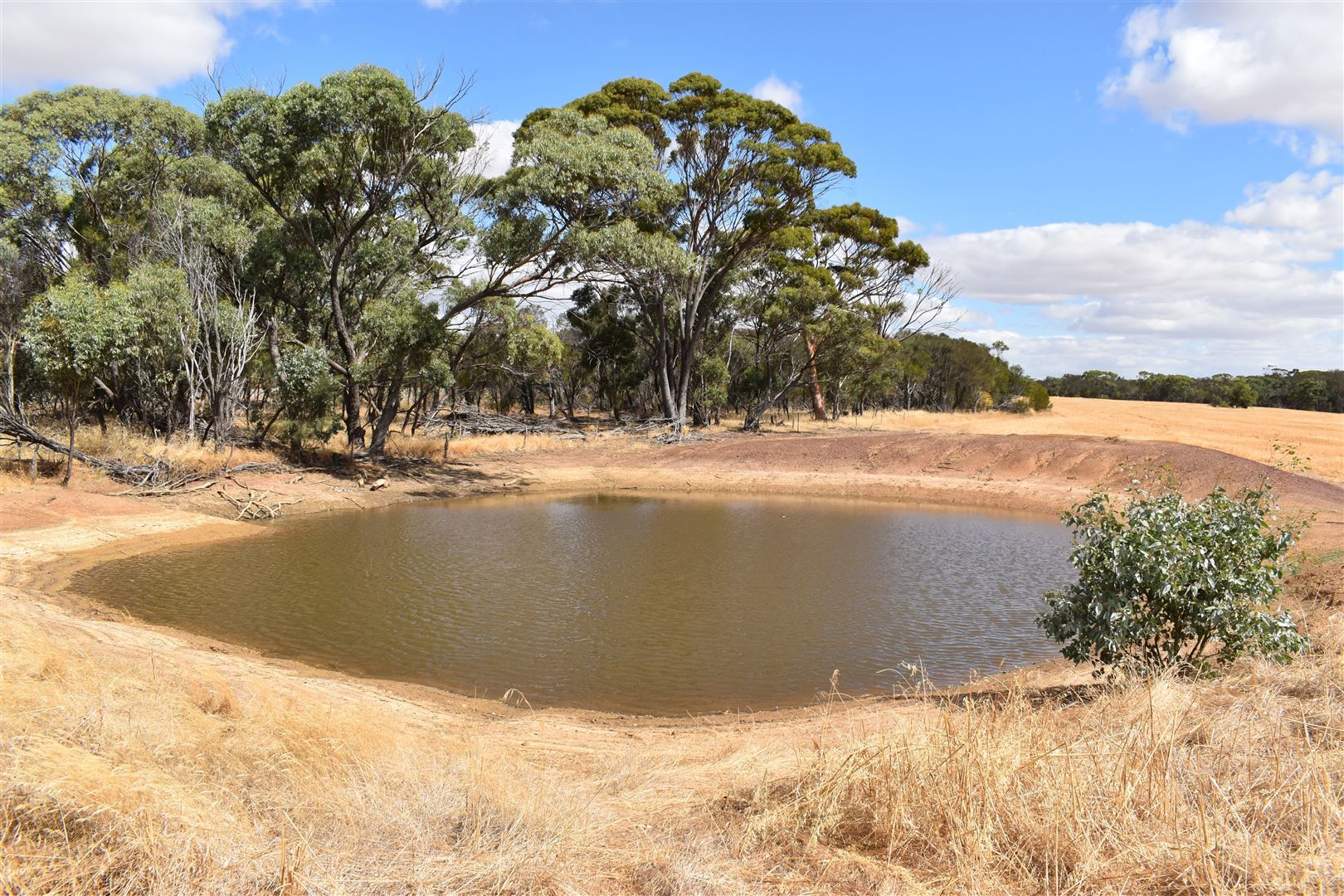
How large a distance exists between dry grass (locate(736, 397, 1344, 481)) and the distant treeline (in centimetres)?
2127

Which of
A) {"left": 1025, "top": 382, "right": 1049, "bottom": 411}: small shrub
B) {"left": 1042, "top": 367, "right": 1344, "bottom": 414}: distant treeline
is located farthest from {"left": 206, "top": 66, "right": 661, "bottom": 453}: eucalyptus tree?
{"left": 1042, "top": 367, "right": 1344, "bottom": 414}: distant treeline

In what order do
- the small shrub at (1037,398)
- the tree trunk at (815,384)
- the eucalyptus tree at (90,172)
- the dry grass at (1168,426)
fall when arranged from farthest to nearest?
the small shrub at (1037,398) < the tree trunk at (815,384) < the dry grass at (1168,426) < the eucalyptus tree at (90,172)

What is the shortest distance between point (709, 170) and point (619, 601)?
89.0 feet

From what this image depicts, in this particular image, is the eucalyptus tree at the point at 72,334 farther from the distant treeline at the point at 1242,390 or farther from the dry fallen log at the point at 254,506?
the distant treeline at the point at 1242,390

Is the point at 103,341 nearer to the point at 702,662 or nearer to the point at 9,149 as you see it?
the point at 9,149

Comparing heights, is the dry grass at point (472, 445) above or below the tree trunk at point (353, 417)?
below

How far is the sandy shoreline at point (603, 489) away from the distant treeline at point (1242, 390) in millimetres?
56790

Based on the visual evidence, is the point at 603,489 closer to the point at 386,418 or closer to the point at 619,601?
the point at 386,418

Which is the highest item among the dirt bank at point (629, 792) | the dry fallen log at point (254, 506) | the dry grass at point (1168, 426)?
the dry grass at point (1168, 426)

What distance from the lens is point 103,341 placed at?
778 inches

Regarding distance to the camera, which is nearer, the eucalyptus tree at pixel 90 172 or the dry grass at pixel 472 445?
the eucalyptus tree at pixel 90 172

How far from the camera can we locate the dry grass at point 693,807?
3.38 meters

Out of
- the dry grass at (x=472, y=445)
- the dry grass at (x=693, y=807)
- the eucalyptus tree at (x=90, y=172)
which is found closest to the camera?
the dry grass at (x=693, y=807)

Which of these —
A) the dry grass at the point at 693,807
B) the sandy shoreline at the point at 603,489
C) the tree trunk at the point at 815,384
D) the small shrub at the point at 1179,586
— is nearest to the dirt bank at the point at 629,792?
the dry grass at the point at 693,807
